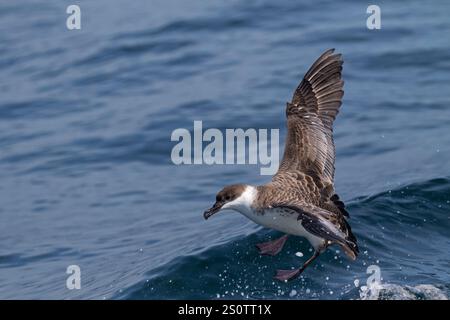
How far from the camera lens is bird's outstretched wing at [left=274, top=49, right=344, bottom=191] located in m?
10.8

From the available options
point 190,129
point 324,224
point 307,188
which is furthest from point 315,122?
point 190,129

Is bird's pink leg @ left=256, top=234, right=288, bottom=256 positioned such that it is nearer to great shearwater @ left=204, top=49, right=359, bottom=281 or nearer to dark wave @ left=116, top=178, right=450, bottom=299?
great shearwater @ left=204, top=49, right=359, bottom=281

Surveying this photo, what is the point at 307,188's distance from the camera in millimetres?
10320

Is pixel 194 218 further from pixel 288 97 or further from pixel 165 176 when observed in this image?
pixel 288 97

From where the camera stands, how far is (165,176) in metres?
15.6

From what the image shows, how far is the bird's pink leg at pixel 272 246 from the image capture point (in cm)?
1126

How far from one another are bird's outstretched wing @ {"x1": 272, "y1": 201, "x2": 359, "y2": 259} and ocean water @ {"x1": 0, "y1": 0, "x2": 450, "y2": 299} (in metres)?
1.01

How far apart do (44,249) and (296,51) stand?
7.07 meters

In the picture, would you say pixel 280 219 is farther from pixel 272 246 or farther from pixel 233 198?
pixel 272 246

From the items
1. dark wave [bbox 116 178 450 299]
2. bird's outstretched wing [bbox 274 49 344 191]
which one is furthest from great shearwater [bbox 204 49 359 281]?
dark wave [bbox 116 178 450 299]

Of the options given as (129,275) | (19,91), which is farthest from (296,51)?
(129,275)

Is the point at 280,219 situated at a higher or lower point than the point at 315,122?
lower

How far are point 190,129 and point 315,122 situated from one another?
223 inches

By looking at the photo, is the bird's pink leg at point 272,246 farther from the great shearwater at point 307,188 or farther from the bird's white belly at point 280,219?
the bird's white belly at point 280,219
